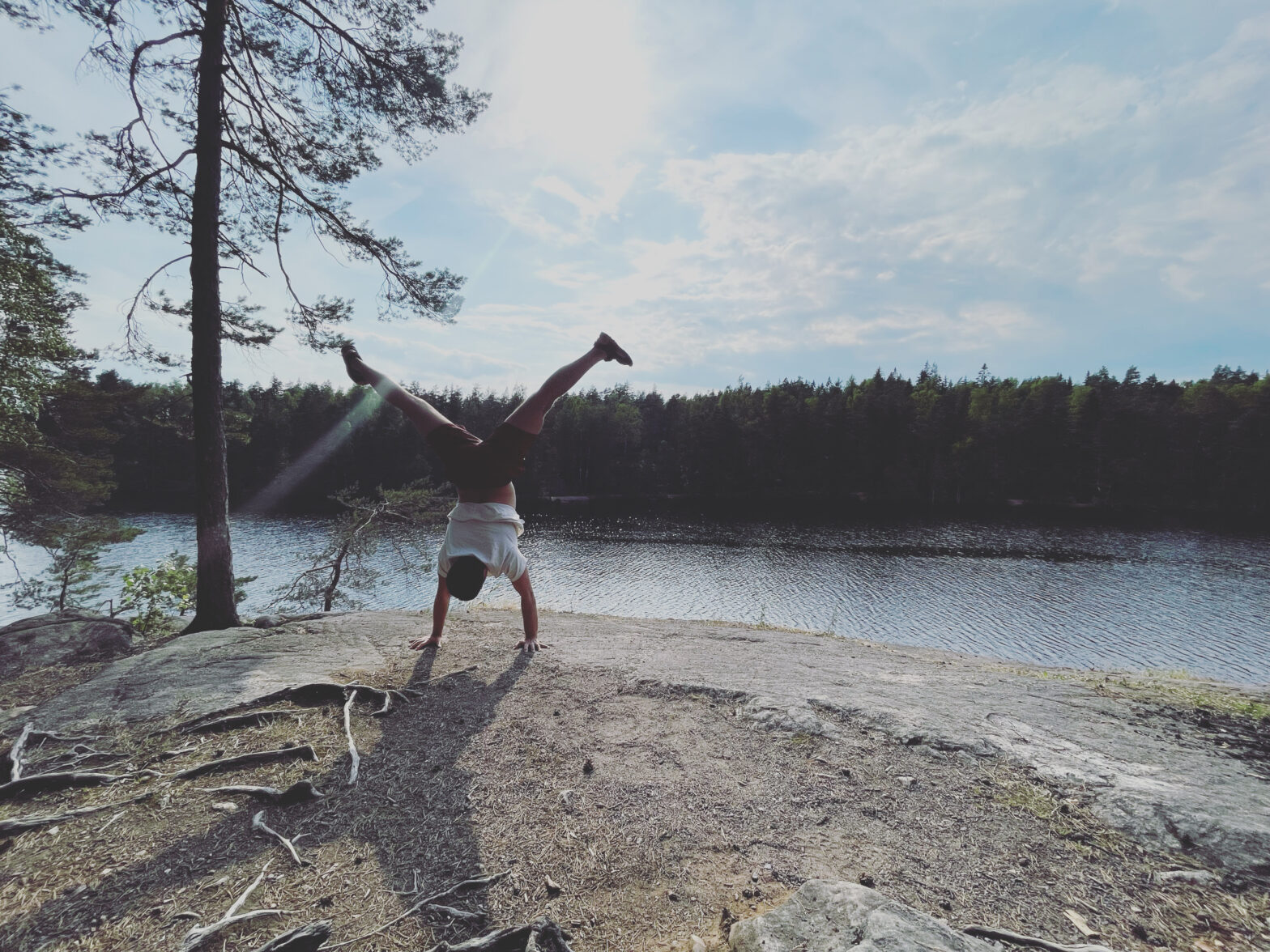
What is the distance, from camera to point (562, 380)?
4508mm

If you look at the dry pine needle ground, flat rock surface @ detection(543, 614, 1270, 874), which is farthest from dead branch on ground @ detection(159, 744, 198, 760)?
flat rock surface @ detection(543, 614, 1270, 874)

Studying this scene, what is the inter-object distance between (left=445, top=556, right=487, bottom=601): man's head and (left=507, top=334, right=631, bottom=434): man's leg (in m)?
1.19

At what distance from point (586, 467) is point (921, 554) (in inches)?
1853

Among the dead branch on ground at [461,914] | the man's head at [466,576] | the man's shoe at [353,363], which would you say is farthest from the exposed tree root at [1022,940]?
the man's shoe at [353,363]

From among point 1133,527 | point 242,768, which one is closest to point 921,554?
point 1133,527

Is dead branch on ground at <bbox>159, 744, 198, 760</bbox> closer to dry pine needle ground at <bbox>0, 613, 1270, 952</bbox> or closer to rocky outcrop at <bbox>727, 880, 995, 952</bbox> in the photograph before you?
dry pine needle ground at <bbox>0, 613, 1270, 952</bbox>

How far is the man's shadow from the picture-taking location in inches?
80.6

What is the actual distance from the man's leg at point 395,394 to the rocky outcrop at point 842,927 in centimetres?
398

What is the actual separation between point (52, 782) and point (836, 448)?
245 ft

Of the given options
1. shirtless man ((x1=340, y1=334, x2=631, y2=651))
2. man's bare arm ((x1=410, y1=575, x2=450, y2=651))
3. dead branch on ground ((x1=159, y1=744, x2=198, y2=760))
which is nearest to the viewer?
dead branch on ground ((x1=159, y1=744, x2=198, y2=760))

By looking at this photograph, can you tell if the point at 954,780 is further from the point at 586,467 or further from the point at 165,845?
the point at 586,467

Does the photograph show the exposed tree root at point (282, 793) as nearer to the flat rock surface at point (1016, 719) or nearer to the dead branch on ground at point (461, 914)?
the dead branch on ground at point (461, 914)

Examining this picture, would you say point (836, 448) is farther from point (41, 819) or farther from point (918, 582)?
point (41, 819)

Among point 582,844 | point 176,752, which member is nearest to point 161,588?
point 176,752
